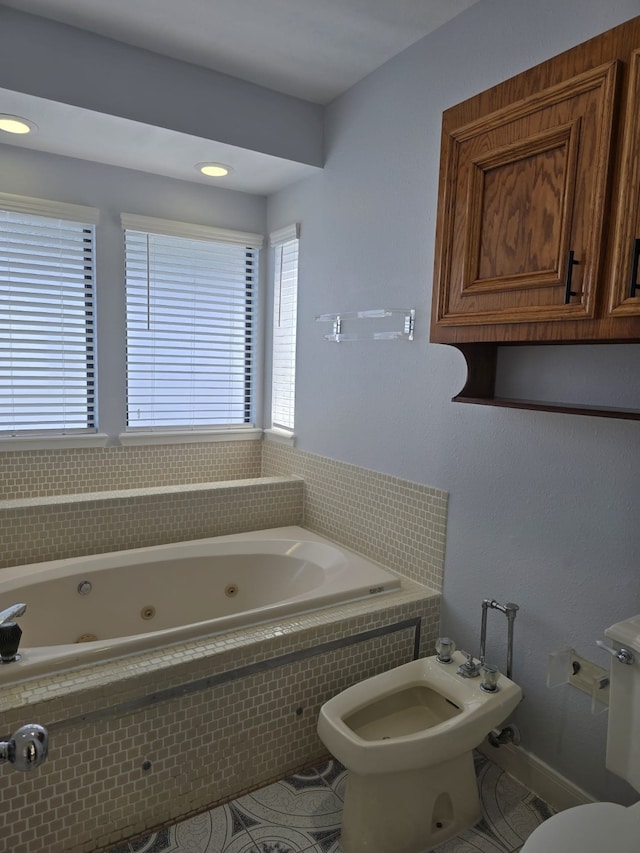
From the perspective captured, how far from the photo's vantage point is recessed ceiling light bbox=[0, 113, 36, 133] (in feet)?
7.61

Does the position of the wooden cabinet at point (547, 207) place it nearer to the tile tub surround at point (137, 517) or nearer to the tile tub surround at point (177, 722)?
the tile tub surround at point (177, 722)

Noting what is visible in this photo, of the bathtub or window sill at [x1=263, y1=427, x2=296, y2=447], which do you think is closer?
the bathtub

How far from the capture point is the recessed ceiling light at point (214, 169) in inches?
112

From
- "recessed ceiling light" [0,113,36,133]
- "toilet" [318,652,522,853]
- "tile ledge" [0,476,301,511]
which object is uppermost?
"recessed ceiling light" [0,113,36,133]

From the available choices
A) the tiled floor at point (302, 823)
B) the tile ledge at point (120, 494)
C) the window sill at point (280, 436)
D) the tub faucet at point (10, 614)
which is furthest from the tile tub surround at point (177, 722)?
the window sill at point (280, 436)

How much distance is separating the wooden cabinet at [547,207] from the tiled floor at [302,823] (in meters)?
1.34

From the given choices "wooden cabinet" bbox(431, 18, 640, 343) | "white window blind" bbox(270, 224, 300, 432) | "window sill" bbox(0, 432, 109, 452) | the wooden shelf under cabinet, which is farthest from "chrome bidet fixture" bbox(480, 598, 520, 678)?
"window sill" bbox(0, 432, 109, 452)

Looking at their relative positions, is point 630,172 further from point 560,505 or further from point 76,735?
point 76,735

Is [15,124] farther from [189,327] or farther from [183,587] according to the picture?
[183,587]

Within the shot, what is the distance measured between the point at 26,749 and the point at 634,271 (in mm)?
1553

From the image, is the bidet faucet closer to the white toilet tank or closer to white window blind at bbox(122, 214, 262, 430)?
the white toilet tank

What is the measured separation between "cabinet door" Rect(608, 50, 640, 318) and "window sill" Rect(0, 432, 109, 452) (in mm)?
2616

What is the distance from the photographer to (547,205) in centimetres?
144

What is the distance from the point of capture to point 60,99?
2.16m
